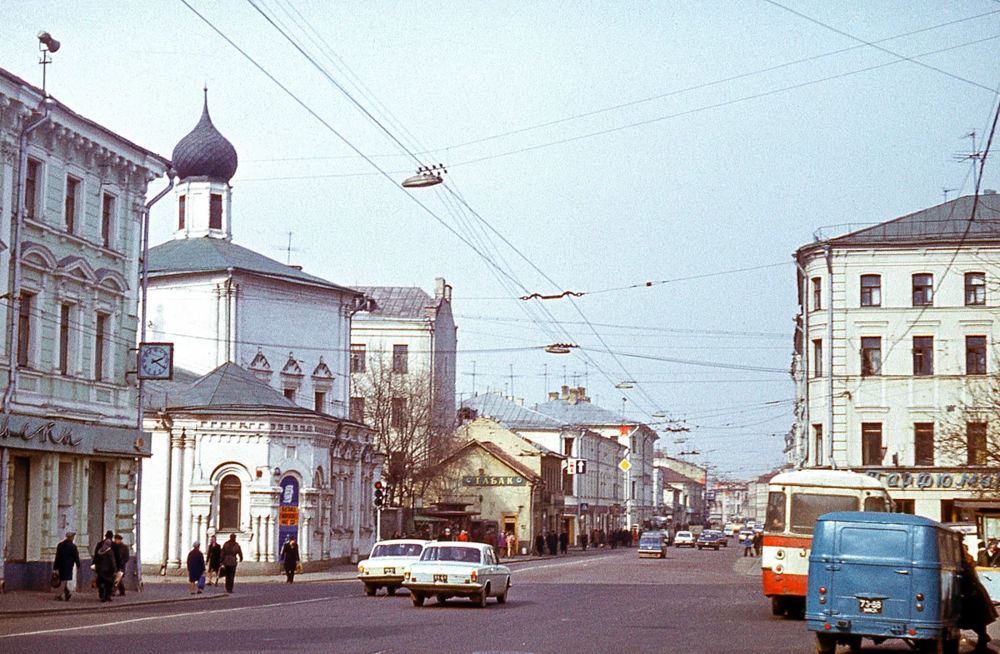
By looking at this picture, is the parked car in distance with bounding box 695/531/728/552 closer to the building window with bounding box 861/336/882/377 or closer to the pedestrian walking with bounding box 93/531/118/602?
the building window with bounding box 861/336/882/377

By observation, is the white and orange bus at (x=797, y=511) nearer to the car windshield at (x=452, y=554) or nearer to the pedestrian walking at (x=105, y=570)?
the car windshield at (x=452, y=554)

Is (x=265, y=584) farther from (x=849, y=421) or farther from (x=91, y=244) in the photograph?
(x=849, y=421)

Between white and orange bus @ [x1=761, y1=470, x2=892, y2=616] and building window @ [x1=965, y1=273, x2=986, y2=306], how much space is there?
33.5m

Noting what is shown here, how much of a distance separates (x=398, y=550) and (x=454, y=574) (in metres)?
6.40

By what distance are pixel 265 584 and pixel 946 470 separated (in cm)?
2952

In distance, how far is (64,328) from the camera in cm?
3481

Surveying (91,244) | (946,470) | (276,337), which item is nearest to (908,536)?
(91,244)

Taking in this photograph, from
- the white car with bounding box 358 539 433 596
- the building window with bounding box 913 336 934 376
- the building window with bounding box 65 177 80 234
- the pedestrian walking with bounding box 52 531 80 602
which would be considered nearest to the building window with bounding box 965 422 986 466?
the building window with bounding box 913 336 934 376

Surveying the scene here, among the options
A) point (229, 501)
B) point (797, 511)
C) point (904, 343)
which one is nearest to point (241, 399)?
point (229, 501)

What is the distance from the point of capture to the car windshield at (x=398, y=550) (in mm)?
35062

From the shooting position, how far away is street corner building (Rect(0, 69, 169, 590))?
104 feet

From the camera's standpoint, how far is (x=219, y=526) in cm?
4881

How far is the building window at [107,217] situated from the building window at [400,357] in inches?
1907

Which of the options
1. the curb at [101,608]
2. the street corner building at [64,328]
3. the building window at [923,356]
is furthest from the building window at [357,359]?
the curb at [101,608]
